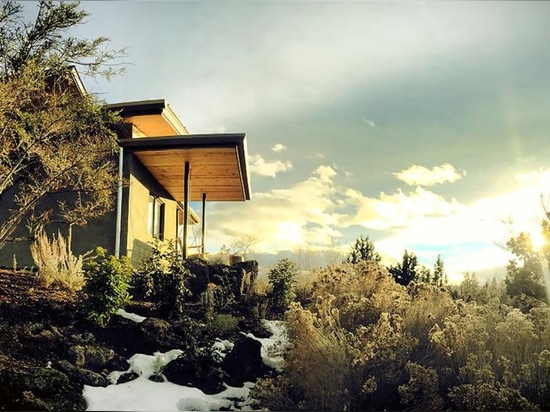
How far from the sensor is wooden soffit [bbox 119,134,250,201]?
40.7 ft

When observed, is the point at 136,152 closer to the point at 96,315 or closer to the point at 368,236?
the point at 96,315

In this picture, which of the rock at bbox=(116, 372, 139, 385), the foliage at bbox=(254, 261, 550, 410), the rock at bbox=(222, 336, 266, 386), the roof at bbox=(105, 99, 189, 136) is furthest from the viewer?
the roof at bbox=(105, 99, 189, 136)

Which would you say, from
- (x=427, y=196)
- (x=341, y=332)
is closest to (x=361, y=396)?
(x=341, y=332)

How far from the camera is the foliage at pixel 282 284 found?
11.8 m

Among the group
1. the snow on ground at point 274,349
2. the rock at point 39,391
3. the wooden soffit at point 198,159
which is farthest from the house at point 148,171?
the rock at point 39,391

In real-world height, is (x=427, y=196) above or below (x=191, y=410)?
above

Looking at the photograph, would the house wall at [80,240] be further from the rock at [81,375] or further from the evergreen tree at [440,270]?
the evergreen tree at [440,270]

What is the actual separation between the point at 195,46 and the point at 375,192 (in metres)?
5.05

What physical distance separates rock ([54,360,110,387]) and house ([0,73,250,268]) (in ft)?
15.4

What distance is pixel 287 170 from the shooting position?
508 inches

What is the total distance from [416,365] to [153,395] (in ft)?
10.8

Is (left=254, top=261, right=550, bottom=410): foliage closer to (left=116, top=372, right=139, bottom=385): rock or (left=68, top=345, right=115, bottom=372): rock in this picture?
(left=116, top=372, right=139, bottom=385): rock

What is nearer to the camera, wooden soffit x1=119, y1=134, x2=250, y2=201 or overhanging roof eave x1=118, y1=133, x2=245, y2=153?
overhanging roof eave x1=118, y1=133, x2=245, y2=153

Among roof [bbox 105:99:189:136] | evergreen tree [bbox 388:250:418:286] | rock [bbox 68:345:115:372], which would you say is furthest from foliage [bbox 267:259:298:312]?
roof [bbox 105:99:189:136]
